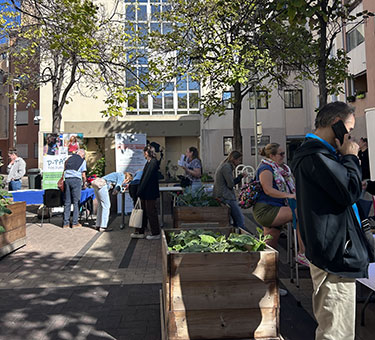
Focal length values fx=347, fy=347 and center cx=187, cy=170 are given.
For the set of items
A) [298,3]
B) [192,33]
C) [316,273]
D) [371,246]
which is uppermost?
[192,33]

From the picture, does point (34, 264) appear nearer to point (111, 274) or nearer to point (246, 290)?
point (111, 274)

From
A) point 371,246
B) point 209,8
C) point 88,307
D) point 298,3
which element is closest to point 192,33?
point 209,8

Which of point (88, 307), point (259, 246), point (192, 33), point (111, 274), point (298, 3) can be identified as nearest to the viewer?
point (259, 246)

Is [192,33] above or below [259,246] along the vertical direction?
above

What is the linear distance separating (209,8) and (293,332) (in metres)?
11.0

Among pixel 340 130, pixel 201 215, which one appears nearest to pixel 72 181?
pixel 201 215

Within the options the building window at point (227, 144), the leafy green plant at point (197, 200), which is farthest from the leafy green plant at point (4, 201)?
the building window at point (227, 144)

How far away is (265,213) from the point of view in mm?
4473

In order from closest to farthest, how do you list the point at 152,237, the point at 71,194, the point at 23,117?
the point at 152,237
the point at 71,194
the point at 23,117

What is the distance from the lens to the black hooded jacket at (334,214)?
203cm

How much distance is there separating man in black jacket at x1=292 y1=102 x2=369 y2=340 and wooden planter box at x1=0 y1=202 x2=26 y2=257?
17.7 feet

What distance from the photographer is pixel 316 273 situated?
7.35 ft

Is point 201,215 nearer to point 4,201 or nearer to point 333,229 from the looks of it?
point 4,201

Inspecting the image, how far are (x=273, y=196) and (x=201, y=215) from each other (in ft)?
5.77
